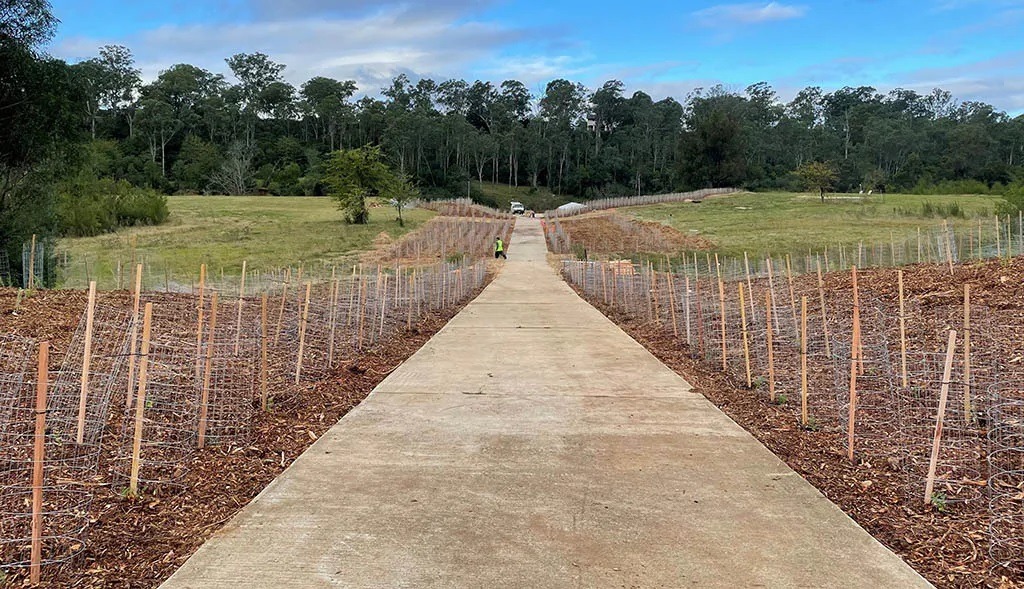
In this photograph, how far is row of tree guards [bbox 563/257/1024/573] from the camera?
14.3 feet

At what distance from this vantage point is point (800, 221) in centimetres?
3959

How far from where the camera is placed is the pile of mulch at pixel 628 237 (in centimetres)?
3528

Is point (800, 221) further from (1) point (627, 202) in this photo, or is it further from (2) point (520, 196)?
(2) point (520, 196)

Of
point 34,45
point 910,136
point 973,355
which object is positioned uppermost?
point 910,136

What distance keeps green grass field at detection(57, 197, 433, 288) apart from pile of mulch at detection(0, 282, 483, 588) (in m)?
10.8

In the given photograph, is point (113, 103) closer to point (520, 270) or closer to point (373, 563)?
point (520, 270)

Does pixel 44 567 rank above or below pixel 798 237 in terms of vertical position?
below

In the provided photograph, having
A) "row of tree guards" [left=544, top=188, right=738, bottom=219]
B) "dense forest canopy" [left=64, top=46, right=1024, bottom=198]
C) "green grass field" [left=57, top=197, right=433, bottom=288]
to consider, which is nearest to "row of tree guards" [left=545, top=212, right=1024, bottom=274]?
"green grass field" [left=57, top=197, right=433, bottom=288]

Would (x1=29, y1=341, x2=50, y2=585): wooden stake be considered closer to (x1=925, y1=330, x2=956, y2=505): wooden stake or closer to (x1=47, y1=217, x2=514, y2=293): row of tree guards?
(x1=47, y1=217, x2=514, y2=293): row of tree guards

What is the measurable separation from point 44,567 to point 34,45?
1631 centimetres

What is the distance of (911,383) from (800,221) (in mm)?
35716

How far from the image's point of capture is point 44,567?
336 centimetres

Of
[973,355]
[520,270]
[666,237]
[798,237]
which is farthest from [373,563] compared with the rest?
[666,237]

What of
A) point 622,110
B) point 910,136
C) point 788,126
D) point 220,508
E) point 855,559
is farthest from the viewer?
point 622,110
